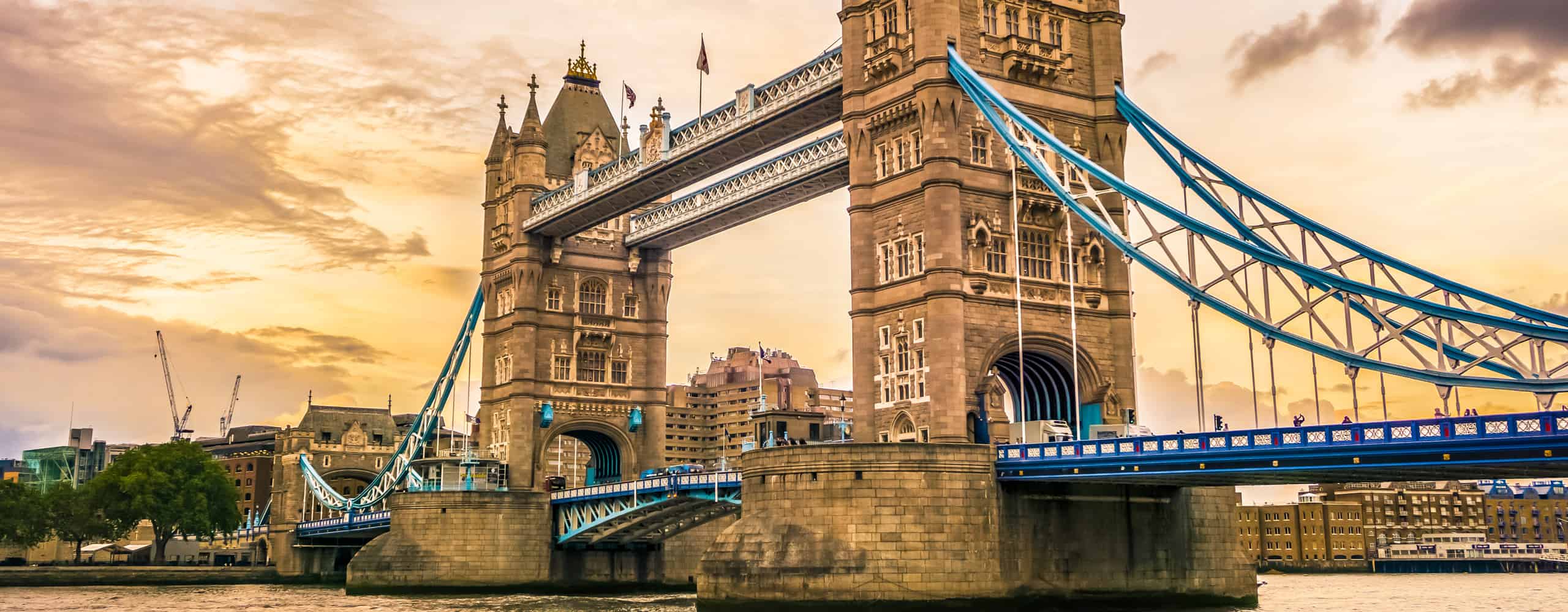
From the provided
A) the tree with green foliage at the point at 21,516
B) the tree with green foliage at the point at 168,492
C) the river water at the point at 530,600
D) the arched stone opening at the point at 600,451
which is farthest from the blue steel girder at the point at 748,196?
the tree with green foliage at the point at 21,516

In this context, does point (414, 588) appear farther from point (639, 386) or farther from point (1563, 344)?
point (1563, 344)

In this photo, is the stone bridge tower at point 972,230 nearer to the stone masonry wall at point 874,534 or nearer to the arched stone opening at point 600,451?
the stone masonry wall at point 874,534

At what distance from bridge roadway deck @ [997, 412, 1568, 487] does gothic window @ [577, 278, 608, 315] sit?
42.8m

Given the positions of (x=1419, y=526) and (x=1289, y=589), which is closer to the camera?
(x=1289, y=589)

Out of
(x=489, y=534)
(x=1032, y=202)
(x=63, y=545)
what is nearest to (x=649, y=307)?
(x=489, y=534)

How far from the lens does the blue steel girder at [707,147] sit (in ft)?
219

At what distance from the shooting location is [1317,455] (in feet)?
143

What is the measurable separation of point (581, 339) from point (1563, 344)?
192 feet

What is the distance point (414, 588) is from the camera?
79.4 metres

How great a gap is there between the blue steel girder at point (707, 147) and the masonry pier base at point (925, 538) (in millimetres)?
18521

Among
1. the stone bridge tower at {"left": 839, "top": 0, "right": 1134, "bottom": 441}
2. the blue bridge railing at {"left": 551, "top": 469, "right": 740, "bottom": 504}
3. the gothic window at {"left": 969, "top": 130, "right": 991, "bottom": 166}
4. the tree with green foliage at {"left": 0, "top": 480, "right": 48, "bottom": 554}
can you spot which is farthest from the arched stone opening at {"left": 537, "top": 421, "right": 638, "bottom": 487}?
the tree with green foliage at {"left": 0, "top": 480, "right": 48, "bottom": 554}

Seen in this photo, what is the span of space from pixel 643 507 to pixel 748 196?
15.8 metres

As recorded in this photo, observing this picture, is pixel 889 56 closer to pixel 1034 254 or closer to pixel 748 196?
pixel 1034 254

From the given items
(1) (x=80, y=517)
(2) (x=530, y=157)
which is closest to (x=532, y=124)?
(2) (x=530, y=157)
